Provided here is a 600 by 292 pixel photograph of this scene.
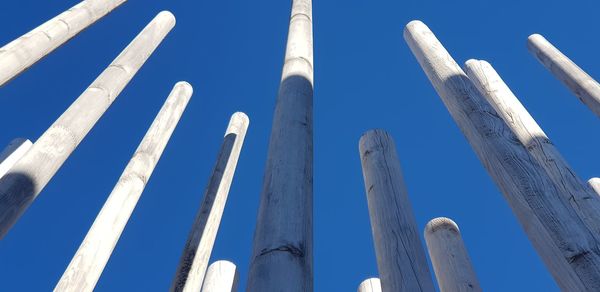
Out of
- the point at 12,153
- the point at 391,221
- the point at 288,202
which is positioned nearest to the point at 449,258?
the point at 391,221

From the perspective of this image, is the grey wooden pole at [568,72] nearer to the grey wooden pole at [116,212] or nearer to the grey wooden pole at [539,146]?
the grey wooden pole at [539,146]

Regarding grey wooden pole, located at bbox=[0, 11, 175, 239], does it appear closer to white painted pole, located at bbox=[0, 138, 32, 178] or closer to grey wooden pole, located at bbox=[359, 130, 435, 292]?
white painted pole, located at bbox=[0, 138, 32, 178]

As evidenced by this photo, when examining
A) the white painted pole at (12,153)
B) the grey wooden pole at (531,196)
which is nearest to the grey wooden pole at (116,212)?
the white painted pole at (12,153)

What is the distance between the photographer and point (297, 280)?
306cm

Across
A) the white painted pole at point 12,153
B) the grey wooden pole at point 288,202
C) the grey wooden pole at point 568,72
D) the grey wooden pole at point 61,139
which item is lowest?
the grey wooden pole at point 288,202

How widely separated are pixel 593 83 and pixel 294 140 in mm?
8160

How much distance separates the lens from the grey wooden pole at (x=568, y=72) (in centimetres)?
996

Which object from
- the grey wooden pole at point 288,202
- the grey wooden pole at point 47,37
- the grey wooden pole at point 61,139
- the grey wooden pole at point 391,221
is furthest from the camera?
the grey wooden pole at point 47,37

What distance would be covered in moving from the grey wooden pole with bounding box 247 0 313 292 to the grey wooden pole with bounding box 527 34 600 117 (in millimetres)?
6894

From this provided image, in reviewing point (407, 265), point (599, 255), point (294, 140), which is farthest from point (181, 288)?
point (599, 255)

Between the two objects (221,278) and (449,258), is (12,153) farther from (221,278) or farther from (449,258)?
(449,258)

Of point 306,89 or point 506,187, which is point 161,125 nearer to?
point 306,89

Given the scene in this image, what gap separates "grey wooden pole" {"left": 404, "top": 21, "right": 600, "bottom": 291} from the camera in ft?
13.1

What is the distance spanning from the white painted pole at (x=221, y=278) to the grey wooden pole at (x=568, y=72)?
6.65 meters
